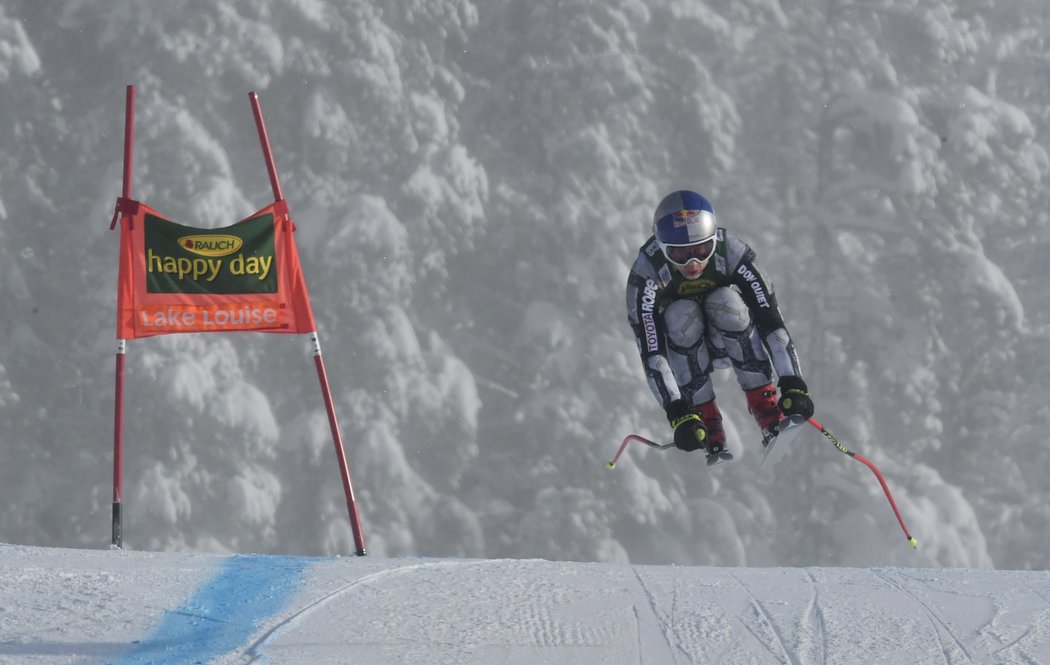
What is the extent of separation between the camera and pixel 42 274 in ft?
33.0

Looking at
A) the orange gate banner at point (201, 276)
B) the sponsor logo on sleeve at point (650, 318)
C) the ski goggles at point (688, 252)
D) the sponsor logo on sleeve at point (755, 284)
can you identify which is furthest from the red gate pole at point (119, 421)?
the sponsor logo on sleeve at point (755, 284)

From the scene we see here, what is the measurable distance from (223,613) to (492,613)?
3.17ft

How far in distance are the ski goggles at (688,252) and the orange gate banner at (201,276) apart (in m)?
2.70

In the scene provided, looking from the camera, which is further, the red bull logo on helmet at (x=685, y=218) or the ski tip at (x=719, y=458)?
the ski tip at (x=719, y=458)

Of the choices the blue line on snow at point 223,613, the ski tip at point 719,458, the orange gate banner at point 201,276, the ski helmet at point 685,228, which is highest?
the orange gate banner at point 201,276

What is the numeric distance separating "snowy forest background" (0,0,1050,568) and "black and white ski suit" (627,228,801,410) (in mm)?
4498

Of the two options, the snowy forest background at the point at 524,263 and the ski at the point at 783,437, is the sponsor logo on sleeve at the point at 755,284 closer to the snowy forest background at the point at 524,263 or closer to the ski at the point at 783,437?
the ski at the point at 783,437

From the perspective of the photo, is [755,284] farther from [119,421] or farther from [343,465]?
[119,421]

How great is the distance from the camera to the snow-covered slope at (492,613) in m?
4.45

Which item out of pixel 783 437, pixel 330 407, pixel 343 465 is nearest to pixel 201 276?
pixel 330 407

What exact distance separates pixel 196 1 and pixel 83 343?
273 centimetres

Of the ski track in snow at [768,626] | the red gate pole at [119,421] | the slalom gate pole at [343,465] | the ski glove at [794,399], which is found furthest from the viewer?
the slalom gate pole at [343,465]

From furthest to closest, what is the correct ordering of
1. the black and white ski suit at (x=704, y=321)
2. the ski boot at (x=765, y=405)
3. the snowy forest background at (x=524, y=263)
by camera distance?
1. the snowy forest background at (x=524, y=263)
2. the ski boot at (x=765, y=405)
3. the black and white ski suit at (x=704, y=321)

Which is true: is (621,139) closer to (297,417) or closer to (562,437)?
(562,437)
